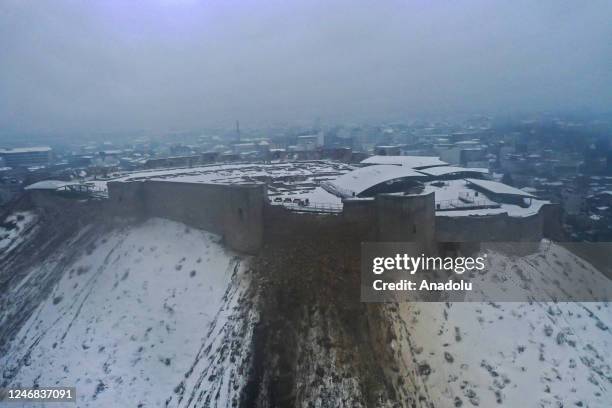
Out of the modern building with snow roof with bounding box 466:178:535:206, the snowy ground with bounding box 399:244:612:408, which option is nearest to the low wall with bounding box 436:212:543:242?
the snowy ground with bounding box 399:244:612:408

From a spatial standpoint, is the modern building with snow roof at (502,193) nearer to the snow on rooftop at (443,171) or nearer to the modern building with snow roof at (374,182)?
the snow on rooftop at (443,171)

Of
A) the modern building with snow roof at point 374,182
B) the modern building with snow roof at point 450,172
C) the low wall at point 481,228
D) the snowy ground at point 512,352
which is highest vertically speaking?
the modern building with snow roof at point 374,182

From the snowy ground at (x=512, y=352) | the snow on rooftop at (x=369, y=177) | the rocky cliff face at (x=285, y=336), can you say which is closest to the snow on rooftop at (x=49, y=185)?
the rocky cliff face at (x=285, y=336)

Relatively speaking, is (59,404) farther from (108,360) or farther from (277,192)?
(277,192)

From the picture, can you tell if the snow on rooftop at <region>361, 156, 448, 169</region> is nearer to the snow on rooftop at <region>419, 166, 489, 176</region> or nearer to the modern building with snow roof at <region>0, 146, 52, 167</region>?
the snow on rooftop at <region>419, 166, 489, 176</region>

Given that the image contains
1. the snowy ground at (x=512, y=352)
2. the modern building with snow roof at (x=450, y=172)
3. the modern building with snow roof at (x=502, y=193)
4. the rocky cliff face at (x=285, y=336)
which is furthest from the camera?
the modern building with snow roof at (x=450, y=172)

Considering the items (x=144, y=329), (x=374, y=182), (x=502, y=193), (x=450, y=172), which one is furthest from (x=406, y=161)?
(x=144, y=329)
